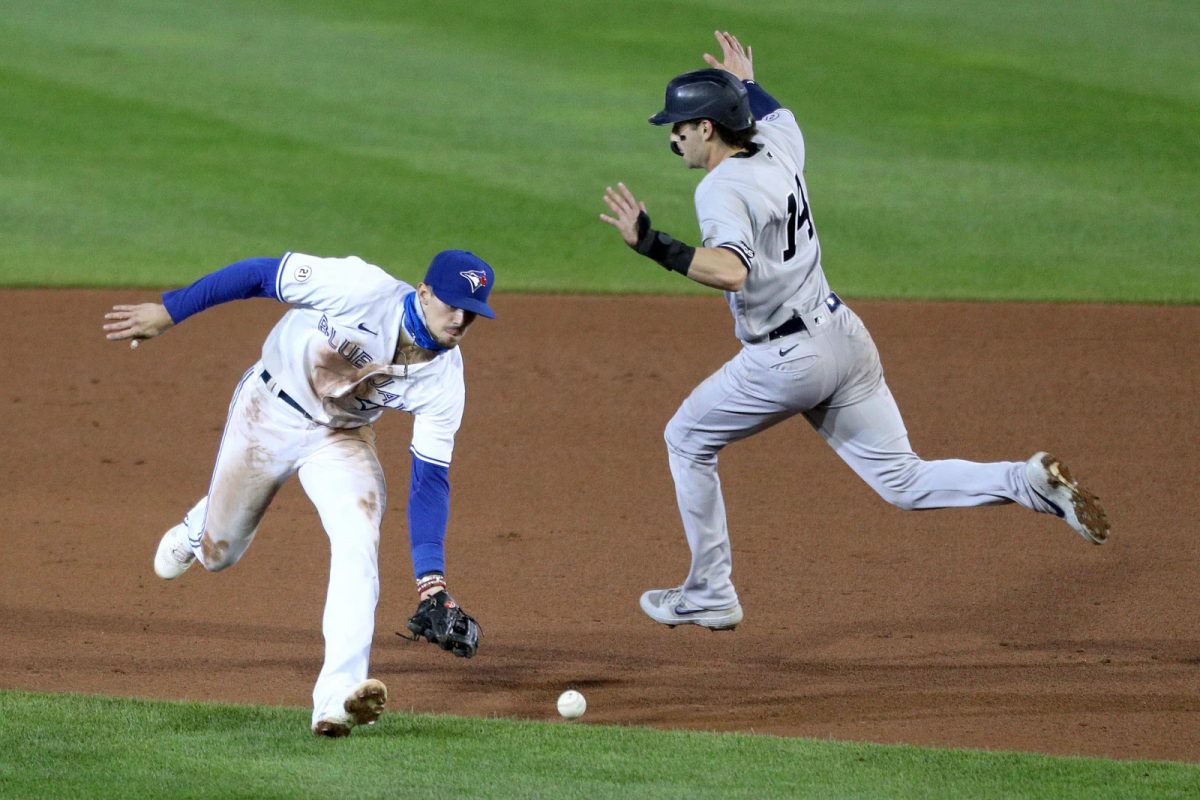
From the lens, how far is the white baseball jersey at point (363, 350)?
5328 mm

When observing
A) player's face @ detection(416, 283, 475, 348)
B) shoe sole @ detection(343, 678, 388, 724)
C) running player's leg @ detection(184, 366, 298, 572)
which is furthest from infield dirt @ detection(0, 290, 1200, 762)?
player's face @ detection(416, 283, 475, 348)

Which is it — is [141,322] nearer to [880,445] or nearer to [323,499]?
[323,499]

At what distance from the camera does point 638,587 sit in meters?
7.19

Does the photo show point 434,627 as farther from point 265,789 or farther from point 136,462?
point 136,462

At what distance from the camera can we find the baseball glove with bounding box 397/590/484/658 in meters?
5.04

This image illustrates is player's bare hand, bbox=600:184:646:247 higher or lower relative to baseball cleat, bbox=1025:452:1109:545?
higher

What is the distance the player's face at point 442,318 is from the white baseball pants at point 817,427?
114 centimetres

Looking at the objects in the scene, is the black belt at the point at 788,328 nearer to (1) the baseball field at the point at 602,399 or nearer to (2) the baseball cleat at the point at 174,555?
(1) the baseball field at the point at 602,399

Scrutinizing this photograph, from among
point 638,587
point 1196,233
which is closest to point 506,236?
point 1196,233

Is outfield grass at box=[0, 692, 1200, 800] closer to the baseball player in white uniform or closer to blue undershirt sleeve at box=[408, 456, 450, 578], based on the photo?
the baseball player in white uniform

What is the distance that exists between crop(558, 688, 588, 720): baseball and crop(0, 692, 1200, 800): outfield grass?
0.49 ft

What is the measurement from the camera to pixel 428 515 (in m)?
5.27

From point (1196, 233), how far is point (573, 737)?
34.1 ft

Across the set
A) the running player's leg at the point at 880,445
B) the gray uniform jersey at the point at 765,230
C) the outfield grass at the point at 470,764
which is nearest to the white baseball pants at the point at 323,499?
Answer: the outfield grass at the point at 470,764
